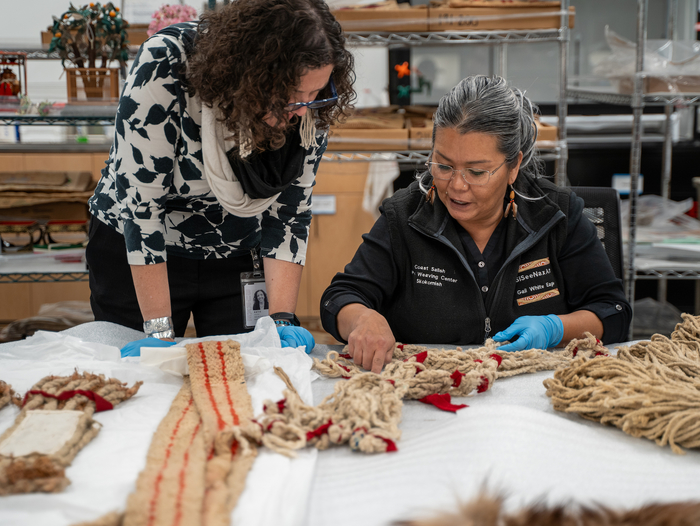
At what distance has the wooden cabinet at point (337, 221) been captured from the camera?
267 cm

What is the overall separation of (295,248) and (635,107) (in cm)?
137

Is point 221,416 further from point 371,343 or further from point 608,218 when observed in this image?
point 608,218

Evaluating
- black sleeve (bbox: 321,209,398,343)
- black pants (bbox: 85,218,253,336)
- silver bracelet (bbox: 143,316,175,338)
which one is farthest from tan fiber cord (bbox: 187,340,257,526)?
black pants (bbox: 85,218,253,336)

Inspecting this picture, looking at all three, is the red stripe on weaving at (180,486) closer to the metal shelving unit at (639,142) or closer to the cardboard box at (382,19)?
the cardboard box at (382,19)

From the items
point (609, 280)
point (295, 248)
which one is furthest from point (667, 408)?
point (295, 248)

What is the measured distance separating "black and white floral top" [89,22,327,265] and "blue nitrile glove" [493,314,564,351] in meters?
0.45

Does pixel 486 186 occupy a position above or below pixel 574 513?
above

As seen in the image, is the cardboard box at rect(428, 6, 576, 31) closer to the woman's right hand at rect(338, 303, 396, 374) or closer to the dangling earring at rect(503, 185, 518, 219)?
the dangling earring at rect(503, 185, 518, 219)

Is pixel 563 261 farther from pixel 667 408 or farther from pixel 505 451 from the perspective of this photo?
pixel 505 451

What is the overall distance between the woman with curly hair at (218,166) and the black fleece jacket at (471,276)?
17 centimetres

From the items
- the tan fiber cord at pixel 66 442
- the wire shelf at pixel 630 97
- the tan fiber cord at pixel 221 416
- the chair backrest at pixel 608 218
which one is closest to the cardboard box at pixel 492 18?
the wire shelf at pixel 630 97

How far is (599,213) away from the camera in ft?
4.76

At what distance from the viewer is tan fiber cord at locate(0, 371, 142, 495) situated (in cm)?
55

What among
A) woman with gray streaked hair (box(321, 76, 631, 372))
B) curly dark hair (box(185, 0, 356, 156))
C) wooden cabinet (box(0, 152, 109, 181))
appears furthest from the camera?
wooden cabinet (box(0, 152, 109, 181))
